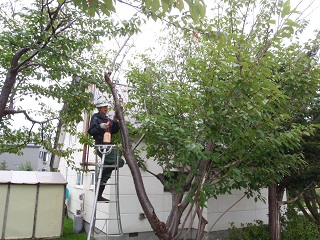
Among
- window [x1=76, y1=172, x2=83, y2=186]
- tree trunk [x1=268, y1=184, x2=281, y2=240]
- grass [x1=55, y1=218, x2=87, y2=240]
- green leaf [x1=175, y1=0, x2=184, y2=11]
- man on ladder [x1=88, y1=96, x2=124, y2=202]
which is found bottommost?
grass [x1=55, y1=218, x2=87, y2=240]

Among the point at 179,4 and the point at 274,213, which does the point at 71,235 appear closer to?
the point at 274,213

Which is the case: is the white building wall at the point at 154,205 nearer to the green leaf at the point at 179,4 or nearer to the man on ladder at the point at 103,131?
the man on ladder at the point at 103,131

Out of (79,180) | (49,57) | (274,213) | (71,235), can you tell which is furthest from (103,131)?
(79,180)

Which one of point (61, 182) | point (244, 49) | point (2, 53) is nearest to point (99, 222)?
point (61, 182)

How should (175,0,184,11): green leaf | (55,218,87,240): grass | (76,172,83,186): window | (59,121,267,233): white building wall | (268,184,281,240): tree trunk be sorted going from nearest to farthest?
(175,0,184,11): green leaf → (59,121,267,233): white building wall → (268,184,281,240): tree trunk → (55,218,87,240): grass → (76,172,83,186): window

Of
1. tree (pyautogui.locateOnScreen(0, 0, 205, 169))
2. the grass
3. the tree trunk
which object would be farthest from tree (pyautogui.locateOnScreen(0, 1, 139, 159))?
the tree trunk

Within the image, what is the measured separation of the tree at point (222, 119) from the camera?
3.32m

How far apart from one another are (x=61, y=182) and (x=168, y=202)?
3.04 metres

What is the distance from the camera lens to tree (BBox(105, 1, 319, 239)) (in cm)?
332

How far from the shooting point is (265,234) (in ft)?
24.4

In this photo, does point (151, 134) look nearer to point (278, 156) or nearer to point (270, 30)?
point (278, 156)

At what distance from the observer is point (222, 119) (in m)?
3.58

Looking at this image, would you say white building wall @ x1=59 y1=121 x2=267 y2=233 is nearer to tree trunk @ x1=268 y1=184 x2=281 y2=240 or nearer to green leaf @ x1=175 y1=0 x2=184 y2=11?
tree trunk @ x1=268 y1=184 x2=281 y2=240

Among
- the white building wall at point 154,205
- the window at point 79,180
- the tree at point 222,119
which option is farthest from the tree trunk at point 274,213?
the window at point 79,180
